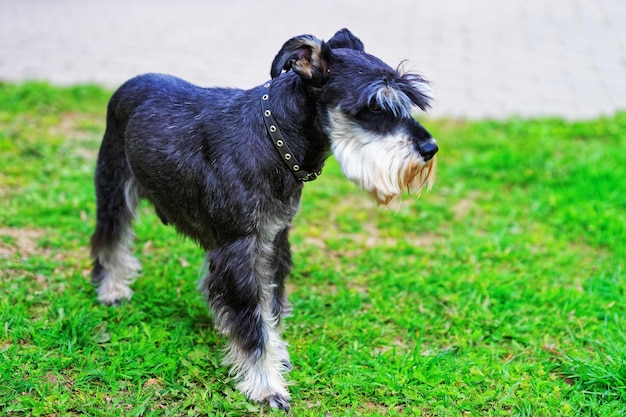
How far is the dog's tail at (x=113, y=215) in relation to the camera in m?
4.28

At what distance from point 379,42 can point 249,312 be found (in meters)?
7.36

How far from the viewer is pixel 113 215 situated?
4.36 meters

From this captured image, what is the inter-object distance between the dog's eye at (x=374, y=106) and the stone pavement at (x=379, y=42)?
5150 mm

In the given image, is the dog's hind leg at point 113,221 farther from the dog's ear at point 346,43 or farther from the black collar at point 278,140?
the dog's ear at point 346,43

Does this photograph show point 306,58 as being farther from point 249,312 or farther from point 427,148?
point 249,312

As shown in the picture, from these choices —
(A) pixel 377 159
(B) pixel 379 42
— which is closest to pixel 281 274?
(A) pixel 377 159

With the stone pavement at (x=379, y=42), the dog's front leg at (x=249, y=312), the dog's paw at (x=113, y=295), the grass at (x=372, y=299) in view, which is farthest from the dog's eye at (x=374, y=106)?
the stone pavement at (x=379, y=42)

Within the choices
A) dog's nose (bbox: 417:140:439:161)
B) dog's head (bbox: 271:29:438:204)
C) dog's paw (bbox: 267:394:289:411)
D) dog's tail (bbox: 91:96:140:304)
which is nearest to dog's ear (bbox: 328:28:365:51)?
dog's head (bbox: 271:29:438:204)

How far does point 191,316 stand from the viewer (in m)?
4.41

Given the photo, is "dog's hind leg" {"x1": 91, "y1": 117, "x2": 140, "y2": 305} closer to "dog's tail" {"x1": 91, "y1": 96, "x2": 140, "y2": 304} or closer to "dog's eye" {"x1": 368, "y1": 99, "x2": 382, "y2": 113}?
"dog's tail" {"x1": 91, "y1": 96, "x2": 140, "y2": 304}

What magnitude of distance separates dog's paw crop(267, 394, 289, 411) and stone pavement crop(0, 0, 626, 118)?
541 cm

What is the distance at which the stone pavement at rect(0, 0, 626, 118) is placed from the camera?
8.68 meters

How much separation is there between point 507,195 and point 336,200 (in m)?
1.70

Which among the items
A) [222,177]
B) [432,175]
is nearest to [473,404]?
[432,175]
